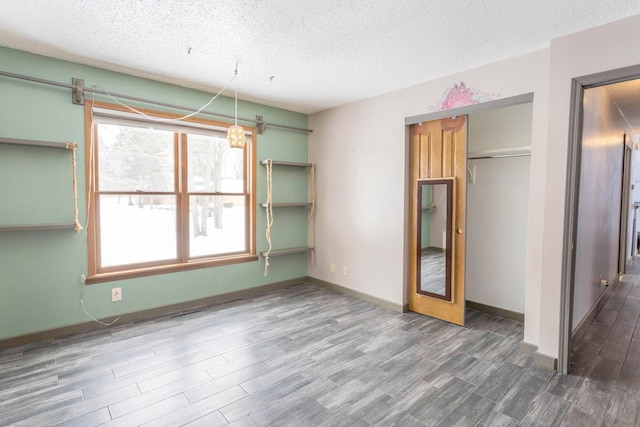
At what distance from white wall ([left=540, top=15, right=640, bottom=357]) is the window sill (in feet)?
10.8

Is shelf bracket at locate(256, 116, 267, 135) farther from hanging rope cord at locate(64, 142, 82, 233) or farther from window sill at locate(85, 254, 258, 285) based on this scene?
hanging rope cord at locate(64, 142, 82, 233)

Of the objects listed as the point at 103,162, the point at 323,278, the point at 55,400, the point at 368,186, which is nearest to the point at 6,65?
the point at 103,162

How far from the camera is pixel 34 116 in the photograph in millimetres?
2906

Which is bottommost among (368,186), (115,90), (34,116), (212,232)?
(212,232)

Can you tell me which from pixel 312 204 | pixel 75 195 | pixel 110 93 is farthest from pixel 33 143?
pixel 312 204

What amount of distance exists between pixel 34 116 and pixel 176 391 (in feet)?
8.78

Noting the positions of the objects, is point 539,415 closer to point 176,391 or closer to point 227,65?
point 176,391

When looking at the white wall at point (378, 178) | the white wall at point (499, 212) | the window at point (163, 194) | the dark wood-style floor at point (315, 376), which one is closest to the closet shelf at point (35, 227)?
the window at point (163, 194)

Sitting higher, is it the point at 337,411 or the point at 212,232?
the point at 212,232

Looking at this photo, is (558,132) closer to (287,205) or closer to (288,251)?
(287,205)

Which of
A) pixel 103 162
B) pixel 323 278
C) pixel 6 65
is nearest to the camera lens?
pixel 6 65

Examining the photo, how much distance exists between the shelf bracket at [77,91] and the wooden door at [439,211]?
341cm

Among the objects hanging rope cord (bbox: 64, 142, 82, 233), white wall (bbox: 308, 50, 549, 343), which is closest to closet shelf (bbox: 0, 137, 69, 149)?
hanging rope cord (bbox: 64, 142, 82, 233)

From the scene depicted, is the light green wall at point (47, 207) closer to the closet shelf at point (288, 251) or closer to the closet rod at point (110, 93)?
the closet rod at point (110, 93)
